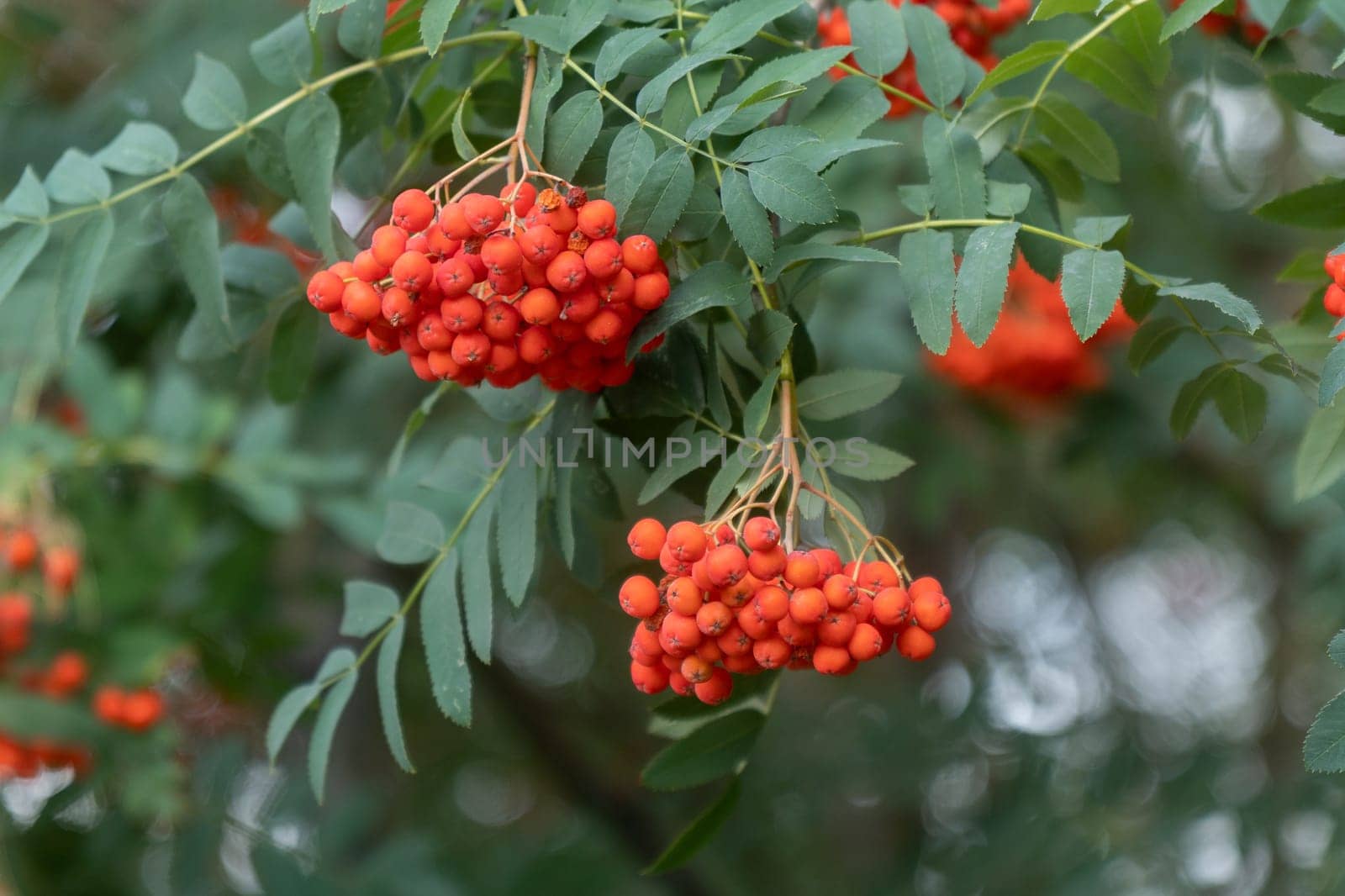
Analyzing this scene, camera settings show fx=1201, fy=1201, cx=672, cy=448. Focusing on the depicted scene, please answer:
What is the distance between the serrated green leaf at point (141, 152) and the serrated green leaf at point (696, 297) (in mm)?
744

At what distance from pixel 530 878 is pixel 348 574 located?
44.8 inches

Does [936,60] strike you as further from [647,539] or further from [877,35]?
[647,539]

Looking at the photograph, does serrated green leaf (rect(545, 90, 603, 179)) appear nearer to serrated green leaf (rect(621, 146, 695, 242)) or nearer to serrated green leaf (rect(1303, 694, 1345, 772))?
serrated green leaf (rect(621, 146, 695, 242))

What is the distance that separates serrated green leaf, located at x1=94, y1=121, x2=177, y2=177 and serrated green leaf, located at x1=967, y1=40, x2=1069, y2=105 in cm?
103

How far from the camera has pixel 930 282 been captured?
1.29 metres

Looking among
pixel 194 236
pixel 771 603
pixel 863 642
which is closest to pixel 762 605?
pixel 771 603

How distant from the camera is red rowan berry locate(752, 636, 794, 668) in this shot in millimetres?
1181

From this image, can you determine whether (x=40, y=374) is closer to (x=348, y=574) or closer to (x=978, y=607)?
(x=348, y=574)

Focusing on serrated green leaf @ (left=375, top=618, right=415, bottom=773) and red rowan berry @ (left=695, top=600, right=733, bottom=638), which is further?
serrated green leaf @ (left=375, top=618, right=415, bottom=773)

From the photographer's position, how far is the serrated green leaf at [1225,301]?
1139 mm

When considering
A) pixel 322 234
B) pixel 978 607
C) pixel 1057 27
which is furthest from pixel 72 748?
pixel 978 607

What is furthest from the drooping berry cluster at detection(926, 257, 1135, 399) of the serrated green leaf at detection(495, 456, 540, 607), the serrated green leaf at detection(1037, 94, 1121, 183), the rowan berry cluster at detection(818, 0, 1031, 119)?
the serrated green leaf at detection(495, 456, 540, 607)

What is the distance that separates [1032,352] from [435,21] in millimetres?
2290

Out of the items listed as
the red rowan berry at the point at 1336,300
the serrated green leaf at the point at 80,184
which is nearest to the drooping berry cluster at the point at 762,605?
the red rowan berry at the point at 1336,300
